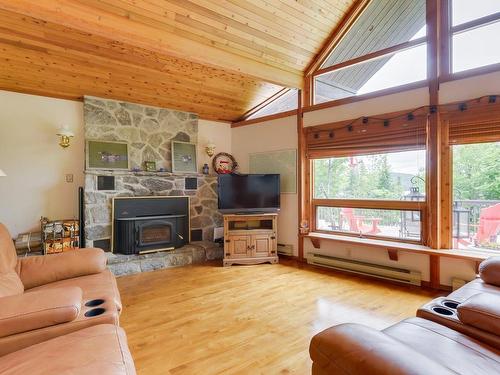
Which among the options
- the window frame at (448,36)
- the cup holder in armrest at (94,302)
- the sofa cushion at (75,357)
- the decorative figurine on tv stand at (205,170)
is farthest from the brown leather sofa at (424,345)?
the decorative figurine on tv stand at (205,170)

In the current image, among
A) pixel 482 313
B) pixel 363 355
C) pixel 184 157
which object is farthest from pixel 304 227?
pixel 363 355

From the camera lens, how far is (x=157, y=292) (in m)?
3.27

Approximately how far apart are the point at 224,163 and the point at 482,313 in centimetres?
454

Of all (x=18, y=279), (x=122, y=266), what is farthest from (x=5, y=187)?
(x=18, y=279)

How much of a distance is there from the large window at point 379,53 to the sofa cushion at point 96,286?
3.71 meters

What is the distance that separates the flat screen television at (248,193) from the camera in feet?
14.8

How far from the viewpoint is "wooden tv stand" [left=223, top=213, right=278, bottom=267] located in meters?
4.36

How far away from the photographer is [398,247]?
11.2 ft

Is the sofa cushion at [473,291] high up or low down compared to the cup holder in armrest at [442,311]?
up

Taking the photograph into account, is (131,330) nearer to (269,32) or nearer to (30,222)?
(30,222)

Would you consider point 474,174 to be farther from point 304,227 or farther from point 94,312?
point 94,312

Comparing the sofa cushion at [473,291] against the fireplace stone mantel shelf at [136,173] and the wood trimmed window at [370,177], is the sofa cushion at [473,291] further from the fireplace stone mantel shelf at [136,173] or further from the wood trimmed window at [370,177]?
the fireplace stone mantel shelf at [136,173]

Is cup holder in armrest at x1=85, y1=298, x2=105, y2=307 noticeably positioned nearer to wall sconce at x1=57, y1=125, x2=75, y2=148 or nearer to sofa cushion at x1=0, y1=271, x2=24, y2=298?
sofa cushion at x1=0, y1=271, x2=24, y2=298

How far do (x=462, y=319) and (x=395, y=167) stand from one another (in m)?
2.61
